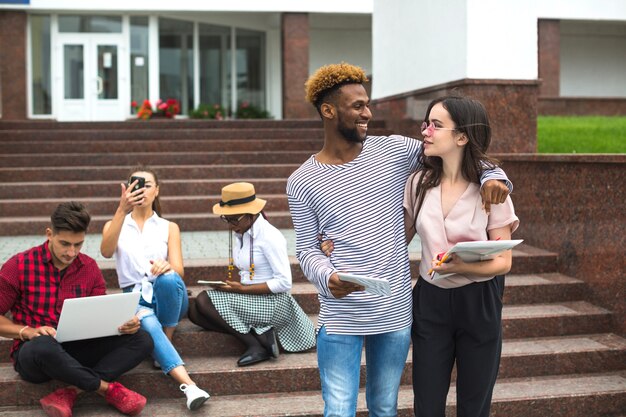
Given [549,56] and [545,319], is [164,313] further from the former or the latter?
[549,56]

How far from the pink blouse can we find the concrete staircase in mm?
1953

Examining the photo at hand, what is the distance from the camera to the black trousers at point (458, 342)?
346 cm

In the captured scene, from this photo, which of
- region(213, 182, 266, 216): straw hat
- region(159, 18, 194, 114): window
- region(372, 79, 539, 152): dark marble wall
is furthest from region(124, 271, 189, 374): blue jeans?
region(159, 18, 194, 114): window

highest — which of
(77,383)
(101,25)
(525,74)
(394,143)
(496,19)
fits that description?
(101,25)

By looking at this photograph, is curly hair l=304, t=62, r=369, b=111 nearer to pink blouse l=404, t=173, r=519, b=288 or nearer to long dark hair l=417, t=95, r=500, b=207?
Answer: long dark hair l=417, t=95, r=500, b=207

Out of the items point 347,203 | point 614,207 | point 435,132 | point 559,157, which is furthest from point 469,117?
point 559,157

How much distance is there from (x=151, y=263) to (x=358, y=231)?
251 cm

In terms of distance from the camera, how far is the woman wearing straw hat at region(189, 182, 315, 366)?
5.56 metres

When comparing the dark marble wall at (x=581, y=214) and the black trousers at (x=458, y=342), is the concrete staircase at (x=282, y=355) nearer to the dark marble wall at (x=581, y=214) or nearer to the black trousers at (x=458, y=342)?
the dark marble wall at (x=581, y=214)

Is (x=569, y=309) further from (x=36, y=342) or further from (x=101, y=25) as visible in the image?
(x=101, y=25)

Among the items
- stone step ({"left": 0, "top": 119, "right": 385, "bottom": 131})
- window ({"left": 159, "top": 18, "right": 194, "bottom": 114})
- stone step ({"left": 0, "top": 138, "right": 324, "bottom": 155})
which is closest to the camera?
stone step ({"left": 0, "top": 138, "right": 324, "bottom": 155})

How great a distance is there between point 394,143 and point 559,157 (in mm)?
3957

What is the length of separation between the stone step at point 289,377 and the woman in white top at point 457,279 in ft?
6.18

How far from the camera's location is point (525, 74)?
922cm
